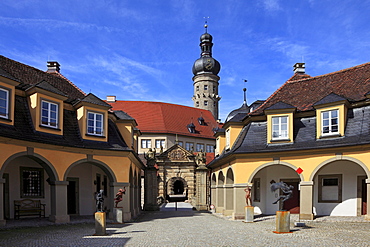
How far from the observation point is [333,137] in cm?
1798

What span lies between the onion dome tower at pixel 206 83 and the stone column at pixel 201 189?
1650 inches

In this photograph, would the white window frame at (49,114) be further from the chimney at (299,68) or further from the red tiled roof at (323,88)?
the chimney at (299,68)

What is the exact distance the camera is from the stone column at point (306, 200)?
18.1 meters

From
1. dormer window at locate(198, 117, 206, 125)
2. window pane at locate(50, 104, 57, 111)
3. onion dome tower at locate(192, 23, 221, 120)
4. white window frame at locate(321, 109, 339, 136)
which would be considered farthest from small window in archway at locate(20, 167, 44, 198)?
onion dome tower at locate(192, 23, 221, 120)

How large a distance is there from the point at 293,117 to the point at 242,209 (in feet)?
19.5

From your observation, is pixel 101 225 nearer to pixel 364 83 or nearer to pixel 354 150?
pixel 354 150

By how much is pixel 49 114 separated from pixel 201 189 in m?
16.0

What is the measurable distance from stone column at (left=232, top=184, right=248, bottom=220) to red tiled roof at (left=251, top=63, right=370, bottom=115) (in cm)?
475

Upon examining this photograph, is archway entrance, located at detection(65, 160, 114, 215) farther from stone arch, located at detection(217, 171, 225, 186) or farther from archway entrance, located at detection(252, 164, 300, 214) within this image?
archway entrance, located at detection(252, 164, 300, 214)

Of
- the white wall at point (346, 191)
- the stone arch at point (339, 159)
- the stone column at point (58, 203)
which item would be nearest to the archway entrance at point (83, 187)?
the stone column at point (58, 203)

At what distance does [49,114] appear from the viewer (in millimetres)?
17219

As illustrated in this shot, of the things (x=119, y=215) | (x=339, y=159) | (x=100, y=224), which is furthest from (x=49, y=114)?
(x=339, y=159)

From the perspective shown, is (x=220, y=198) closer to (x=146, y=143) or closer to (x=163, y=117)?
(x=146, y=143)

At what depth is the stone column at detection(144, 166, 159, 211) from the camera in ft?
97.5
